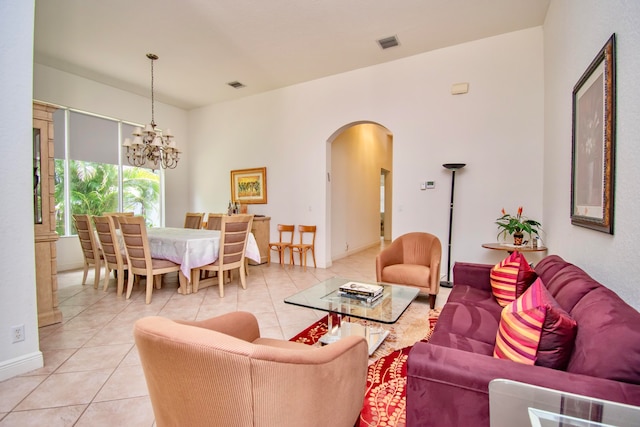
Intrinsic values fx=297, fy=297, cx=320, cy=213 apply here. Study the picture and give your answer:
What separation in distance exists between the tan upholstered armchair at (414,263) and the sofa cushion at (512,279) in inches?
34.2

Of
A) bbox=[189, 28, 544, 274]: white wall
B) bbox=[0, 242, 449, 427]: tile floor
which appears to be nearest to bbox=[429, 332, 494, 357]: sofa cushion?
bbox=[0, 242, 449, 427]: tile floor

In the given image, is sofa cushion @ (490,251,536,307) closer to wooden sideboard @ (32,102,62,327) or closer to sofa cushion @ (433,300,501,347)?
sofa cushion @ (433,300,501,347)

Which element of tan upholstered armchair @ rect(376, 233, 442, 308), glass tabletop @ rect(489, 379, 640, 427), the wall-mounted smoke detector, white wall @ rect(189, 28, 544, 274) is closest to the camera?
glass tabletop @ rect(489, 379, 640, 427)

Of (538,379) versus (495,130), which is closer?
(538,379)

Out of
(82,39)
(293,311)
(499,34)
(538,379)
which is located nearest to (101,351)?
(293,311)

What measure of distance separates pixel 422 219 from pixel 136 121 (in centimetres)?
584

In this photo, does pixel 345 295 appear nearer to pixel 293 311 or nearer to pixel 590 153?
pixel 293 311

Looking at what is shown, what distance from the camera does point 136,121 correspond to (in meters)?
6.05

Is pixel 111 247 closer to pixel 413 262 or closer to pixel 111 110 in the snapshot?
pixel 111 110

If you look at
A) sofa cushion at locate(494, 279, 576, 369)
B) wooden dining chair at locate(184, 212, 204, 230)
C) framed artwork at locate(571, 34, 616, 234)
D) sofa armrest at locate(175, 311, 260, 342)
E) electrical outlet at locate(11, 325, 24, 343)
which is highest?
framed artwork at locate(571, 34, 616, 234)

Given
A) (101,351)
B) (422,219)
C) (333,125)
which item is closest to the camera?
(101,351)

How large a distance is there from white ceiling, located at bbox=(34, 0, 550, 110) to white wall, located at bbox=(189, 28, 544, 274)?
29cm

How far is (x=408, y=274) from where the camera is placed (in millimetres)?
3246

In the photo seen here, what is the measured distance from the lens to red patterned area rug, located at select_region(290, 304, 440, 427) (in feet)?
5.22
